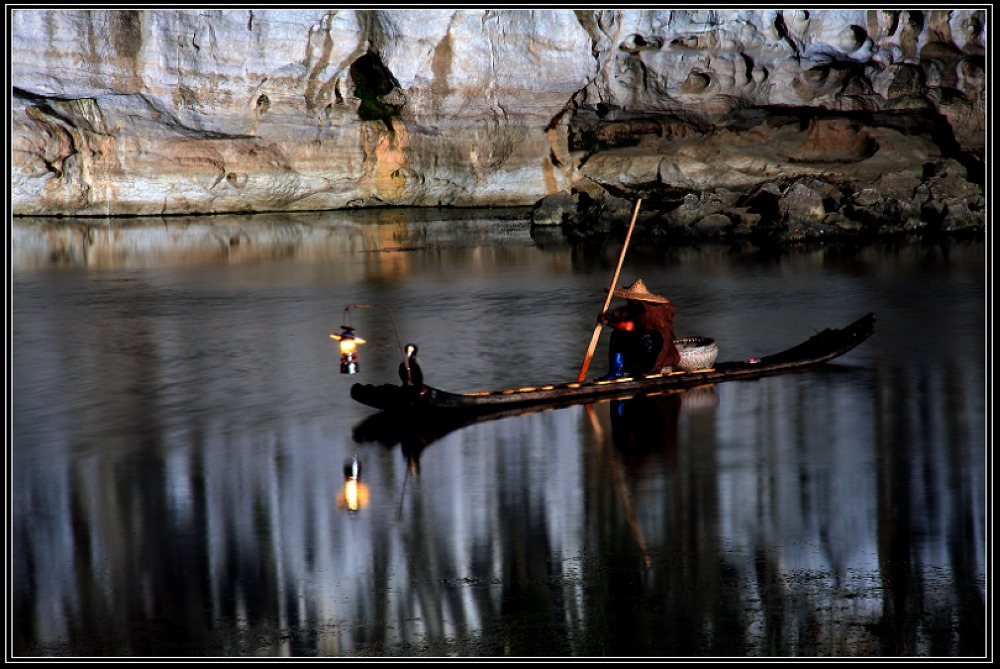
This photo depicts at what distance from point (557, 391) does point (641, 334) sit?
876 mm

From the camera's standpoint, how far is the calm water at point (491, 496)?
502 centimetres

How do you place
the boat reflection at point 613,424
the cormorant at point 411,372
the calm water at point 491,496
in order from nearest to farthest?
the calm water at point 491,496, the boat reflection at point 613,424, the cormorant at point 411,372

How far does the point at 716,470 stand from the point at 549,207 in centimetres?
1916

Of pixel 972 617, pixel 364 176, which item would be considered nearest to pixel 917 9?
pixel 364 176

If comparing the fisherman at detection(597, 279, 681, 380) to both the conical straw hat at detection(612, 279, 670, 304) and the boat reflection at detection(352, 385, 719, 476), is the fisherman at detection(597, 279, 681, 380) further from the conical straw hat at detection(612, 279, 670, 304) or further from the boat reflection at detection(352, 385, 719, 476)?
the boat reflection at detection(352, 385, 719, 476)

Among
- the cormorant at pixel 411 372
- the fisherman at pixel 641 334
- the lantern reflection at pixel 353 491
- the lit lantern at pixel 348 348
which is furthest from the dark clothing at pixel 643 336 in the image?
the lantern reflection at pixel 353 491

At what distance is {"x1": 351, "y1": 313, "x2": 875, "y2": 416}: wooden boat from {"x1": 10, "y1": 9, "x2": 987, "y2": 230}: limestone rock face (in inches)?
651

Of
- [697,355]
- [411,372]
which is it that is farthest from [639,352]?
[411,372]

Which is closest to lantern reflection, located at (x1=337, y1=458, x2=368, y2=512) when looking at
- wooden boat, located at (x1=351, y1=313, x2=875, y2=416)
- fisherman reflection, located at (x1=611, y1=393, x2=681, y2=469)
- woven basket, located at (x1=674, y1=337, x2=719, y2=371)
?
wooden boat, located at (x1=351, y1=313, x2=875, y2=416)

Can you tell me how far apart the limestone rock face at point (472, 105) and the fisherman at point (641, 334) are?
17.1 meters

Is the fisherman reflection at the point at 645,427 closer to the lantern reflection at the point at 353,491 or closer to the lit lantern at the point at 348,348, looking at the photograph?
the lantern reflection at the point at 353,491

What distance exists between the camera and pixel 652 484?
7.03 meters

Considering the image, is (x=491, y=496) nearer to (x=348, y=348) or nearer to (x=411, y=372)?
(x=411, y=372)

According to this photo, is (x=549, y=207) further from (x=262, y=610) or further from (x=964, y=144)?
(x=262, y=610)
